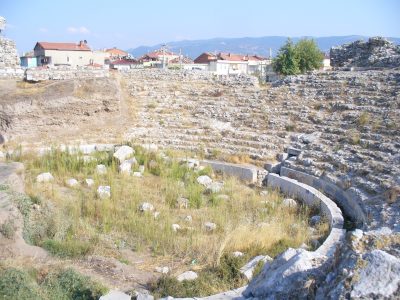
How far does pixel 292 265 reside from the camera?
4.57 metres

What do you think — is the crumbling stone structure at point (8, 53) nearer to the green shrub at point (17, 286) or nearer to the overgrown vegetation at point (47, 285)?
the overgrown vegetation at point (47, 285)

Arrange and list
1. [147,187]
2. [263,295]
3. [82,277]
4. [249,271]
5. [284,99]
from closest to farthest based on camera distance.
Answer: [263,295], [82,277], [249,271], [147,187], [284,99]

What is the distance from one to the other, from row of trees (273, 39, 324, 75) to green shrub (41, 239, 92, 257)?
2750 centimetres

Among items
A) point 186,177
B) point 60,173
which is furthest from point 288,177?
point 60,173

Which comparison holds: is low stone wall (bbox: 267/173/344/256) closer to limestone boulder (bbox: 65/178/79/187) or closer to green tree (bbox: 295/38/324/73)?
limestone boulder (bbox: 65/178/79/187)

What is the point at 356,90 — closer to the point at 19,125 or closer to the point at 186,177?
the point at 186,177

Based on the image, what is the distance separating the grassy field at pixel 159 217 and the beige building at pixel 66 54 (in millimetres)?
35016

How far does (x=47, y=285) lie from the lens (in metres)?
6.14

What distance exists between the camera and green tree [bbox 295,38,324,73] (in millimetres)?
34156

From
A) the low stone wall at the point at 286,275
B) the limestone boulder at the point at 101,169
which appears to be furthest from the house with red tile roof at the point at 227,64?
the low stone wall at the point at 286,275

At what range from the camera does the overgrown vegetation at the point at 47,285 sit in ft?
19.0

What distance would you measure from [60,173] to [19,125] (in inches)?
146

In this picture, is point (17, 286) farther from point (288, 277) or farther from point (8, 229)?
point (288, 277)

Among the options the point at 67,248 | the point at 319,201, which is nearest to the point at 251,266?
the point at 67,248
